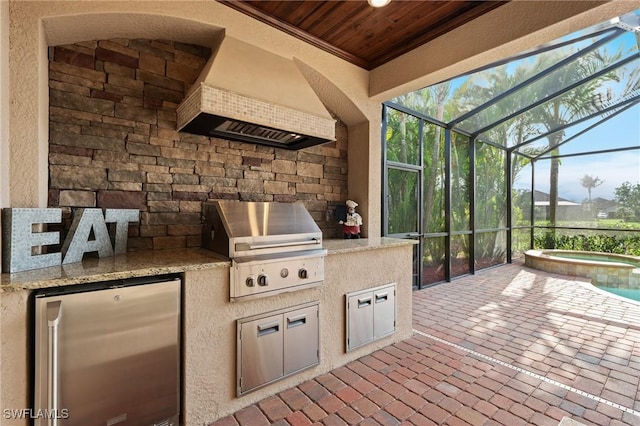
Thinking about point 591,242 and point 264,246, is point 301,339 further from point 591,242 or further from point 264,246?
point 591,242

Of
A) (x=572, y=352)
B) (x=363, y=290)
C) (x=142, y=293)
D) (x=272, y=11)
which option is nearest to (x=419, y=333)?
(x=363, y=290)

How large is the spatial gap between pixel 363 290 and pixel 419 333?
1.07m

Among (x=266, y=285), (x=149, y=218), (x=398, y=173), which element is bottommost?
(x=266, y=285)

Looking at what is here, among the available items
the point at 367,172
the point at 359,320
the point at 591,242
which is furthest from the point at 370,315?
the point at 591,242

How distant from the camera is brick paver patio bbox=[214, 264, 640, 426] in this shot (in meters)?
1.91

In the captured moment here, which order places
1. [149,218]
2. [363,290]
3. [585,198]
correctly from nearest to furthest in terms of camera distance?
[149,218]
[363,290]
[585,198]

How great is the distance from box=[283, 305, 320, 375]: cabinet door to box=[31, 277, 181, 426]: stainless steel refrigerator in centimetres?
76

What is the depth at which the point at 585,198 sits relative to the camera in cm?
748

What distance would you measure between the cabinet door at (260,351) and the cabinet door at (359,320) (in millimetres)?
714

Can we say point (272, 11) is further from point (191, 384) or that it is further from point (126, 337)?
point (191, 384)

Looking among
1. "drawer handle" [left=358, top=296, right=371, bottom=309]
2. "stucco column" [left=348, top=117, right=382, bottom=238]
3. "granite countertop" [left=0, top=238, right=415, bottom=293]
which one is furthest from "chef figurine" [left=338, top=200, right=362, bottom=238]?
"granite countertop" [left=0, top=238, right=415, bottom=293]

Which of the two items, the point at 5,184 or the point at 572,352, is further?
the point at 572,352

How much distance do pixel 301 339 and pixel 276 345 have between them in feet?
0.72

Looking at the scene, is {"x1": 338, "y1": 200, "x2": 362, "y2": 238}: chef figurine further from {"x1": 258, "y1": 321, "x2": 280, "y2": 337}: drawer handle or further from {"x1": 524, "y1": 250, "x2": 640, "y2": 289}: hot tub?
{"x1": 524, "y1": 250, "x2": 640, "y2": 289}: hot tub
